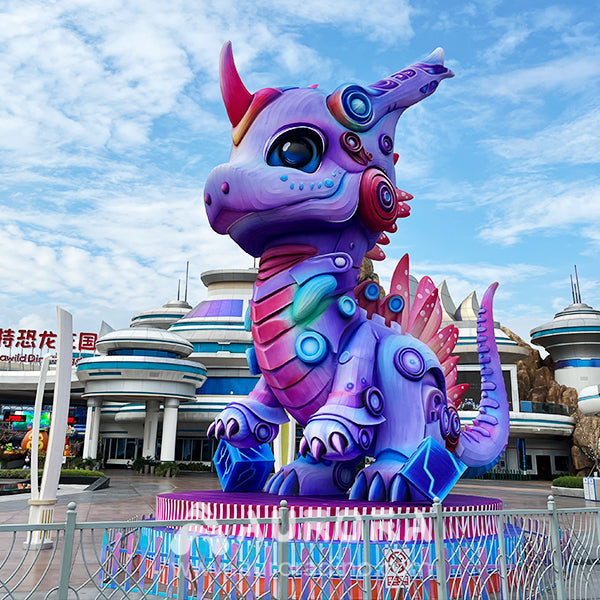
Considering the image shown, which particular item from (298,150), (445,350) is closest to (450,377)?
(445,350)

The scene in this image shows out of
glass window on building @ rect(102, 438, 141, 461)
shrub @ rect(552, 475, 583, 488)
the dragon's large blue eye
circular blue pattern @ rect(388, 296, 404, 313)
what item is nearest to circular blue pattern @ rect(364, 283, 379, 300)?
circular blue pattern @ rect(388, 296, 404, 313)

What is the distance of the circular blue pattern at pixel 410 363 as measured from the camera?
22.1 ft

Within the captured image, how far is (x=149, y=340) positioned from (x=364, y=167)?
2248 cm

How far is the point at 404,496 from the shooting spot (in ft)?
19.9

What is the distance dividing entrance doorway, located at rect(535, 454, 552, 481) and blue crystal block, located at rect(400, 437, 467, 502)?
32.4 meters

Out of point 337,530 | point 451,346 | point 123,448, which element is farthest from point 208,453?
point 337,530

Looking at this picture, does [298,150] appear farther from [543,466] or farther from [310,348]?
[543,466]

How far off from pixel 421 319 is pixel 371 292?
0.94m

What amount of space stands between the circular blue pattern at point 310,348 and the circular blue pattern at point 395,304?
1.76 m

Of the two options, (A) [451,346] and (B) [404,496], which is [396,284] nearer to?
(A) [451,346]

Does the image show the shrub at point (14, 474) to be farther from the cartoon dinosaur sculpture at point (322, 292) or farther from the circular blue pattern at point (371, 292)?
the circular blue pattern at point (371, 292)

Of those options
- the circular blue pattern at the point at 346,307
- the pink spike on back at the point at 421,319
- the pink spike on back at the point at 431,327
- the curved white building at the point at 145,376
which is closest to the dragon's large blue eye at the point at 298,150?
the circular blue pattern at the point at 346,307

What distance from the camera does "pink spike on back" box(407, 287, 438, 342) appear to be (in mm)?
8445

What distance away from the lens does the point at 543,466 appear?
3553cm
